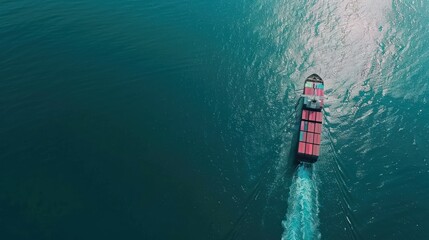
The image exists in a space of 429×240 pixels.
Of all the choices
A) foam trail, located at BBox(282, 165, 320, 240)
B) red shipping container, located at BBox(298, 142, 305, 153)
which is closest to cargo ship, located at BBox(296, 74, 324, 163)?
red shipping container, located at BBox(298, 142, 305, 153)

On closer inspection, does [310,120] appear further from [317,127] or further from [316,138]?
[316,138]

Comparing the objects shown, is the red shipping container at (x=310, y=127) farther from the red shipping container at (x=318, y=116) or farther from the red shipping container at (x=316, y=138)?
the red shipping container at (x=318, y=116)

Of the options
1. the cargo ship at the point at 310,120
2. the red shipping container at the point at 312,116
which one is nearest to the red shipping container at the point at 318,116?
the cargo ship at the point at 310,120

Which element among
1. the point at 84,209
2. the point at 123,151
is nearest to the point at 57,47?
the point at 123,151

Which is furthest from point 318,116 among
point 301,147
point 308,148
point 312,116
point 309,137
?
point 301,147

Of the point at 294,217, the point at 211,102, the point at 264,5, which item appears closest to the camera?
the point at 294,217

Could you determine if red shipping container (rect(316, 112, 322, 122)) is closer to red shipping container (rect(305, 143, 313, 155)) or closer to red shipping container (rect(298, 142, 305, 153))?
red shipping container (rect(305, 143, 313, 155))

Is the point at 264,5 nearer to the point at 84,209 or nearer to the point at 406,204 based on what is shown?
the point at 406,204
